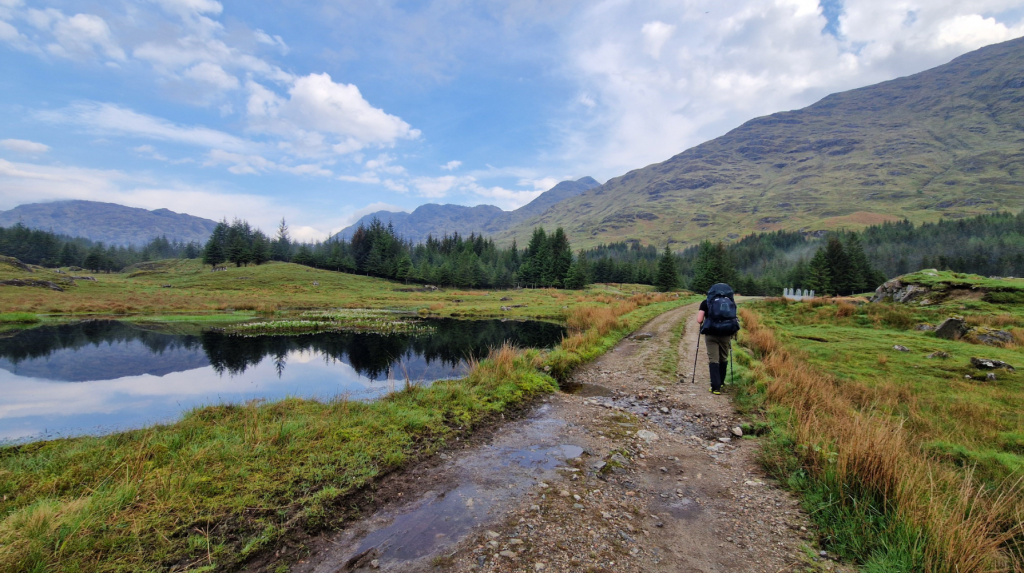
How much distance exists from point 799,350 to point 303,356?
82.1 feet

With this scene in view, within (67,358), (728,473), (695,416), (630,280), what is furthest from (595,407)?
(630,280)

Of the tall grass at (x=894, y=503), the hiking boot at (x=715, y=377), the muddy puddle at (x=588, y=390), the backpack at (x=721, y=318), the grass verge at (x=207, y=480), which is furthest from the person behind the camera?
the muddy puddle at (x=588, y=390)

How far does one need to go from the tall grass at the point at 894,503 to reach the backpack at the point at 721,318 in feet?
12.5

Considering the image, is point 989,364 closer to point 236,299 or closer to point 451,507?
point 451,507

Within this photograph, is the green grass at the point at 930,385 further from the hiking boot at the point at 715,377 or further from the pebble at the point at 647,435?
the pebble at the point at 647,435

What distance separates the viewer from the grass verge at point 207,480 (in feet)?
12.6

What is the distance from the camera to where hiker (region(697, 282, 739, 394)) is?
10.4 m

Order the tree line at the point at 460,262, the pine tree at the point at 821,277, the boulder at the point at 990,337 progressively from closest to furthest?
the boulder at the point at 990,337, the pine tree at the point at 821,277, the tree line at the point at 460,262

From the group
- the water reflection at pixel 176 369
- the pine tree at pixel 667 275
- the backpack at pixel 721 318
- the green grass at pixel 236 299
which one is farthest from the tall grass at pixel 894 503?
the pine tree at pixel 667 275

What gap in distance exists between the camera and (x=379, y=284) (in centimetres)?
8962

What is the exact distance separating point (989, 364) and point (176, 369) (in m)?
32.0

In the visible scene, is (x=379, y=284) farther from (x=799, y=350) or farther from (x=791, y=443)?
(x=791, y=443)

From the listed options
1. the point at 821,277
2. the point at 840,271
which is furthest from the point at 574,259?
the point at 840,271

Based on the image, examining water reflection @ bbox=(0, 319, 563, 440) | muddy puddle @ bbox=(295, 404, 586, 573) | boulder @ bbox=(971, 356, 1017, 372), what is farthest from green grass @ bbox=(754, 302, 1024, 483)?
water reflection @ bbox=(0, 319, 563, 440)
